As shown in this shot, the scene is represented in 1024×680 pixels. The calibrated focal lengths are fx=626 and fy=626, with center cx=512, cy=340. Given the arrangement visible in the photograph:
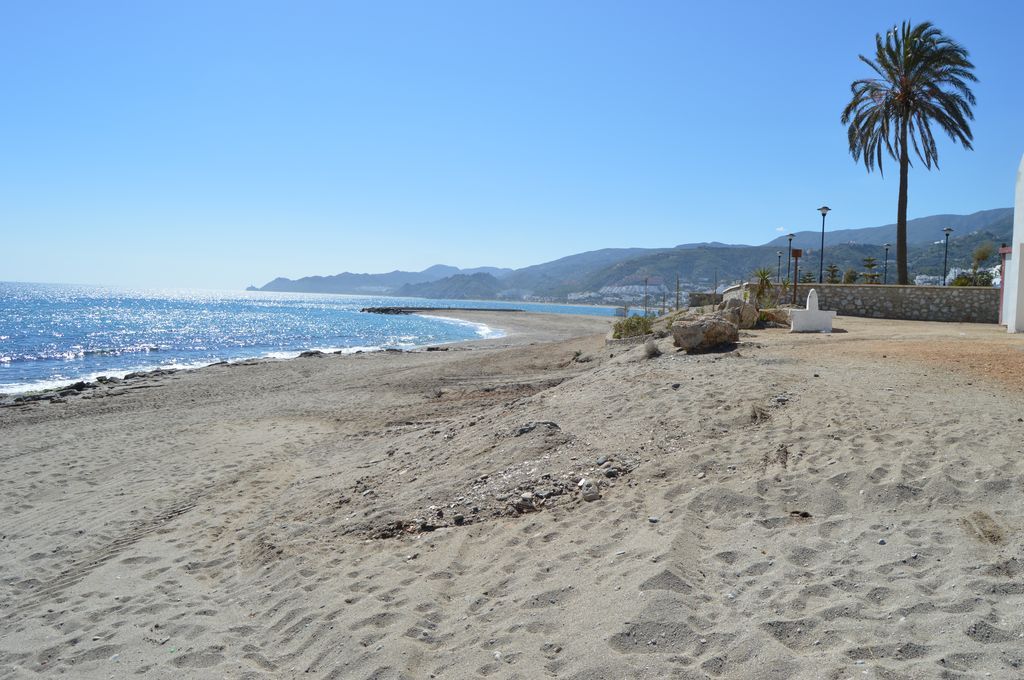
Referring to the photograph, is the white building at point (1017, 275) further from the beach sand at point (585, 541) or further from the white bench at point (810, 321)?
the beach sand at point (585, 541)

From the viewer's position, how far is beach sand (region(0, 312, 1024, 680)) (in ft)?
11.9

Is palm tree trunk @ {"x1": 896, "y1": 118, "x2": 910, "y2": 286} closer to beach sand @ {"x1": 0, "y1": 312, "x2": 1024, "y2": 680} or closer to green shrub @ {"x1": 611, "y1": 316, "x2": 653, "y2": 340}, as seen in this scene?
green shrub @ {"x1": 611, "y1": 316, "x2": 653, "y2": 340}

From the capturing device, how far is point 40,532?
7059 mm

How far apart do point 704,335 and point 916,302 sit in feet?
50.9

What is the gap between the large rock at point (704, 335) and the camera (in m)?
11.5

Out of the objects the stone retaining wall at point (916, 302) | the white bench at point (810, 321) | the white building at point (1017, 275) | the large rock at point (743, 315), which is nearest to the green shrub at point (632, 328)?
the large rock at point (743, 315)

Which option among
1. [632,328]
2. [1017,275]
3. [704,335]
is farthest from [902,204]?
[704,335]

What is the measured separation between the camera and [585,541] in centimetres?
493

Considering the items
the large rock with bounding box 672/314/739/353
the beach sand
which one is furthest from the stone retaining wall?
the large rock with bounding box 672/314/739/353

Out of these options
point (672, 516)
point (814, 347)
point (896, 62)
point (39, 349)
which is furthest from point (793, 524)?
point (39, 349)

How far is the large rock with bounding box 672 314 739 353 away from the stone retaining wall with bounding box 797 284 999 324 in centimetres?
1460

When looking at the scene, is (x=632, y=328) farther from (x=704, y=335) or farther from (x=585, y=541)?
(x=585, y=541)

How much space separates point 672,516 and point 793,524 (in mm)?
894

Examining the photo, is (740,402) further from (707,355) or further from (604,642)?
(604,642)
